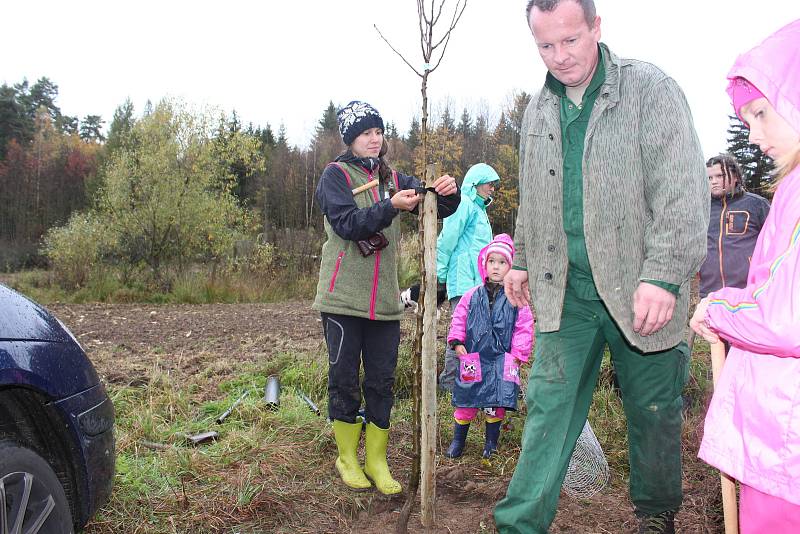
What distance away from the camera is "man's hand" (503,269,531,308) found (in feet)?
9.51

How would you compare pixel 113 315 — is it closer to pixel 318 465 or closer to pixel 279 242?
pixel 279 242

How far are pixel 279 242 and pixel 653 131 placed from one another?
1357cm

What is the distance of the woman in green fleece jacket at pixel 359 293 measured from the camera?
3467 millimetres

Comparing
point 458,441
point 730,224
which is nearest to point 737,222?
point 730,224

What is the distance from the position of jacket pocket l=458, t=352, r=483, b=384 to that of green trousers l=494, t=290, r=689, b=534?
158cm

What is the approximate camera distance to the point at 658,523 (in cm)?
Result: 266

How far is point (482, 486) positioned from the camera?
12.0ft

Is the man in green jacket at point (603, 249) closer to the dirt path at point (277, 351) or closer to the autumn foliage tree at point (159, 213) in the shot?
the dirt path at point (277, 351)

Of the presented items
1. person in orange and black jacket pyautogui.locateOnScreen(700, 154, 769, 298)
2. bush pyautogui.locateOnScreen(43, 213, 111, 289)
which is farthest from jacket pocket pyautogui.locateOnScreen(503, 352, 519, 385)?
bush pyautogui.locateOnScreen(43, 213, 111, 289)

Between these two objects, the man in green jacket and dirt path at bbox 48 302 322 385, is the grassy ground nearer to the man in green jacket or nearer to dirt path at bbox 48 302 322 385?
dirt path at bbox 48 302 322 385

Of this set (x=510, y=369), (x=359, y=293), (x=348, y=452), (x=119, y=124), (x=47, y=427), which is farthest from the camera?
(x=119, y=124)

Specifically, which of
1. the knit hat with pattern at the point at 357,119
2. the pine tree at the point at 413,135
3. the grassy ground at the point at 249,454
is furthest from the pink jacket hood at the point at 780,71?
the pine tree at the point at 413,135

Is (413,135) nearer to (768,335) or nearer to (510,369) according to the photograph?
(510,369)

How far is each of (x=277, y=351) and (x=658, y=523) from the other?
15.2 feet
